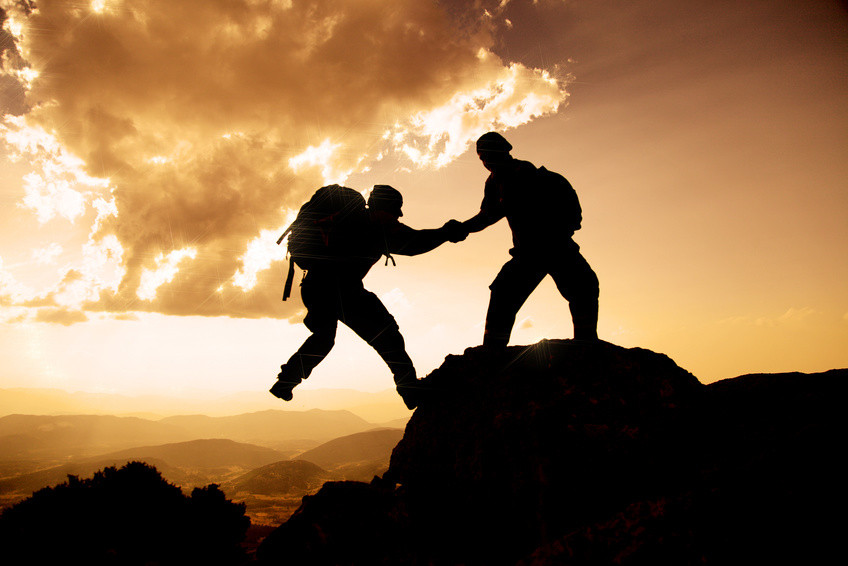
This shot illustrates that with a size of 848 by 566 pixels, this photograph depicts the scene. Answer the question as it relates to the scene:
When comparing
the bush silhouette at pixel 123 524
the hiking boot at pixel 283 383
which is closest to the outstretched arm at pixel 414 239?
the hiking boot at pixel 283 383

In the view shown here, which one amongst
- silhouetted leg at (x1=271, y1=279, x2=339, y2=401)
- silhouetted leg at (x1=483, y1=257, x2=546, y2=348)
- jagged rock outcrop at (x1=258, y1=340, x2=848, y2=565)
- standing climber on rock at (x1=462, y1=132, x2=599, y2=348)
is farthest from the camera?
silhouetted leg at (x1=483, y1=257, x2=546, y2=348)

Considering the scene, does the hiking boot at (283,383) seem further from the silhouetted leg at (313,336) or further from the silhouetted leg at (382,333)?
the silhouetted leg at (382,333)

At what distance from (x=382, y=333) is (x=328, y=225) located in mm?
1588

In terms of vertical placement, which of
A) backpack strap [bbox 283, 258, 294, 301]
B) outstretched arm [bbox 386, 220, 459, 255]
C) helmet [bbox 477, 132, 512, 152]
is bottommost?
backpack strap [bbox 283, 258, 294, 301]

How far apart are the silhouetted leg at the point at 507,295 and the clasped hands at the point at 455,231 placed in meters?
0.76

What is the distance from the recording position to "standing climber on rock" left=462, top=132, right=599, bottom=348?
519cm

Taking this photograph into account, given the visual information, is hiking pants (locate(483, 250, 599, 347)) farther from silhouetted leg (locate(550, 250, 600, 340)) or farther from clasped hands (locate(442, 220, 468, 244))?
clasped hands (locate(442, 220, 468, 244))

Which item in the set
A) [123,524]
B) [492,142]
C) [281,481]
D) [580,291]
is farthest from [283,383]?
[281,481]

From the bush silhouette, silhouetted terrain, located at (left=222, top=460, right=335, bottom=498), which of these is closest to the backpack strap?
the bush silhouette

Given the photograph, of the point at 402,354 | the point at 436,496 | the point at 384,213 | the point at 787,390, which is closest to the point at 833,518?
the point at 787,390

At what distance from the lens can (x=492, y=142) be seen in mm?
5609

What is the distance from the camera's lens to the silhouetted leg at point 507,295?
5.37 m

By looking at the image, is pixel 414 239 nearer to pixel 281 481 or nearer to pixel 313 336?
pixel 313 336

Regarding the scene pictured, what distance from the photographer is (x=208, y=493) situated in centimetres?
2373
